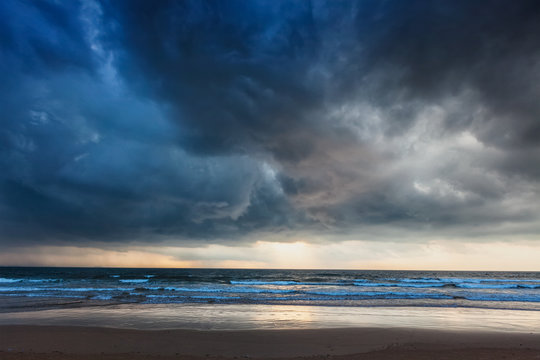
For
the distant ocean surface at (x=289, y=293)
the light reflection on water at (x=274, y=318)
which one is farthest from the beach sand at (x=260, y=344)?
the distant ocean surface at (x=289, y=293)

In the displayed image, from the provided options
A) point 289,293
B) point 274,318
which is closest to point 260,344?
point 274,318

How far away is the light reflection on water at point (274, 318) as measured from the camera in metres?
14.9

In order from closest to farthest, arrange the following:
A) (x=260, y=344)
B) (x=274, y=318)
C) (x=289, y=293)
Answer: (x=260, y=344)
(x=274, y=318)
(x=289, y=293)

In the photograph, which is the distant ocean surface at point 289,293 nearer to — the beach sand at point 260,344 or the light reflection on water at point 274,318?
the light reflection on water at point 274,318

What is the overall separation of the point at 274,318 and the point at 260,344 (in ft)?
18.0

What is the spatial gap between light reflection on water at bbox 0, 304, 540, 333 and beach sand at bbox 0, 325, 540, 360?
125 centimetres

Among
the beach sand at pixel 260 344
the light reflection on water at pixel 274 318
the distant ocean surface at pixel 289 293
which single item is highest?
the beach sand at pixel 260 344

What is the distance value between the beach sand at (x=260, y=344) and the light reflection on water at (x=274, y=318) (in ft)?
4.11

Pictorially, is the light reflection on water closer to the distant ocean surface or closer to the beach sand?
the beach sand

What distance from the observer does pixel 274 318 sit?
55.3 ft

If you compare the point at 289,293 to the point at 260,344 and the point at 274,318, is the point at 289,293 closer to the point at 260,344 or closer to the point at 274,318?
the point at 274,318

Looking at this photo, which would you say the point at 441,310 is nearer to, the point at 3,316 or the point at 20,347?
the point at 20,347

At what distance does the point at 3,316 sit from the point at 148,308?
784cm

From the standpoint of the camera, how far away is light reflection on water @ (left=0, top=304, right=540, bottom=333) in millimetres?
14883
